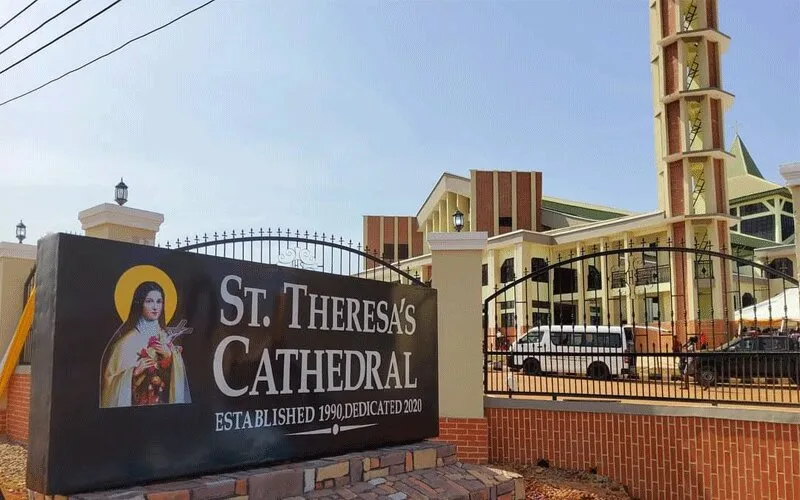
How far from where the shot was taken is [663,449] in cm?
787

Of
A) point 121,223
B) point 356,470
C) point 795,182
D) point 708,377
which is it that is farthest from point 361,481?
point 795,182

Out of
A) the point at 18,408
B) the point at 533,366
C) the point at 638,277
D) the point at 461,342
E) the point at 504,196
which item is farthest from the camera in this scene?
the point at 504,196

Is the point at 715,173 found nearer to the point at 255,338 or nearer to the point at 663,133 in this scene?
the point at 663,133

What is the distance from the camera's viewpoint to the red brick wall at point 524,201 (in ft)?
127

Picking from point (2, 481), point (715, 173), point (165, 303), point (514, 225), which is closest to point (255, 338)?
point (165, 303)

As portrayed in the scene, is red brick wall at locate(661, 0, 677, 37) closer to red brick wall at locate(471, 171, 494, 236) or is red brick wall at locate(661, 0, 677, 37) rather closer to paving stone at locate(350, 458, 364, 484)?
red brick wall at locate(471, 171, 494, 236)

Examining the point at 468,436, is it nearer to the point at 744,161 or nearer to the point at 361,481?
the point at 361,481

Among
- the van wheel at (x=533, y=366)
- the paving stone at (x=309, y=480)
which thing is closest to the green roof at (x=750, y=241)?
the van wheel at (x=533, y=366)

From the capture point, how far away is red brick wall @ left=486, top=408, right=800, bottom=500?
718 centimetres

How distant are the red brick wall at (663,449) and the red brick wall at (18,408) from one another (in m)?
6.08

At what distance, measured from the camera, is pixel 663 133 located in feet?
104

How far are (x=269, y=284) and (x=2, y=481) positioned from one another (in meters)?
4.43

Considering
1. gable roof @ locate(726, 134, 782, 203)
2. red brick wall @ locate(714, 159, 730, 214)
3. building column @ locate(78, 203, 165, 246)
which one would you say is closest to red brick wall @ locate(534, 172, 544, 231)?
red brick wall @ locate(714, 159, 730, 214)

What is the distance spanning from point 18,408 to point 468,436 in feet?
20.0
